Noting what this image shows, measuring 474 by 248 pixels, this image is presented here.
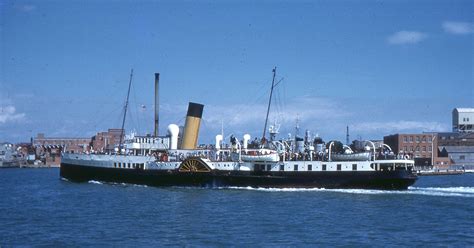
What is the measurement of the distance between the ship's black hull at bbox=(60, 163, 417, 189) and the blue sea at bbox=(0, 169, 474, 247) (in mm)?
1167

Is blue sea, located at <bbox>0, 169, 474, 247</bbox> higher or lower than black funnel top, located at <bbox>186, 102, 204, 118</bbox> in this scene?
lower

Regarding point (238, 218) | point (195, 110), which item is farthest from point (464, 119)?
point (238, 218)

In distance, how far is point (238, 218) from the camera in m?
35.0

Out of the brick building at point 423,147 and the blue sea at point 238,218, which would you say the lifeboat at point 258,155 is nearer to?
the blue sea at point 238,218

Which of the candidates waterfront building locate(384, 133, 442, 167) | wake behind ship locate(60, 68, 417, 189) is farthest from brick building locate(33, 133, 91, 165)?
wake behind ship locate(60, 68, 417, 189)

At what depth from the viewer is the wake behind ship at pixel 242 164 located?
172 ft

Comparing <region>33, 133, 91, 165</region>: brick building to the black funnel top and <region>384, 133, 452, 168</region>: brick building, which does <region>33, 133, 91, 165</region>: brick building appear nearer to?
<region>384, 133, 452, 168</region>: brick building

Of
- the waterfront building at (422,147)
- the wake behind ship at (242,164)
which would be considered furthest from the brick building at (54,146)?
the wake behind ship at (242,164)

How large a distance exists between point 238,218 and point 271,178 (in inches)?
743

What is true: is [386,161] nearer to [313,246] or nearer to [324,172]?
[324,172]

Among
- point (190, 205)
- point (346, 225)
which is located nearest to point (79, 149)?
point (190, 205)

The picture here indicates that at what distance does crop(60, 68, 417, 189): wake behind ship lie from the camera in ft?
172

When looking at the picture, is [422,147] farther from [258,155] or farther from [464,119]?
[258,155]

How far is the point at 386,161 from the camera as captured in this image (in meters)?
52.1
